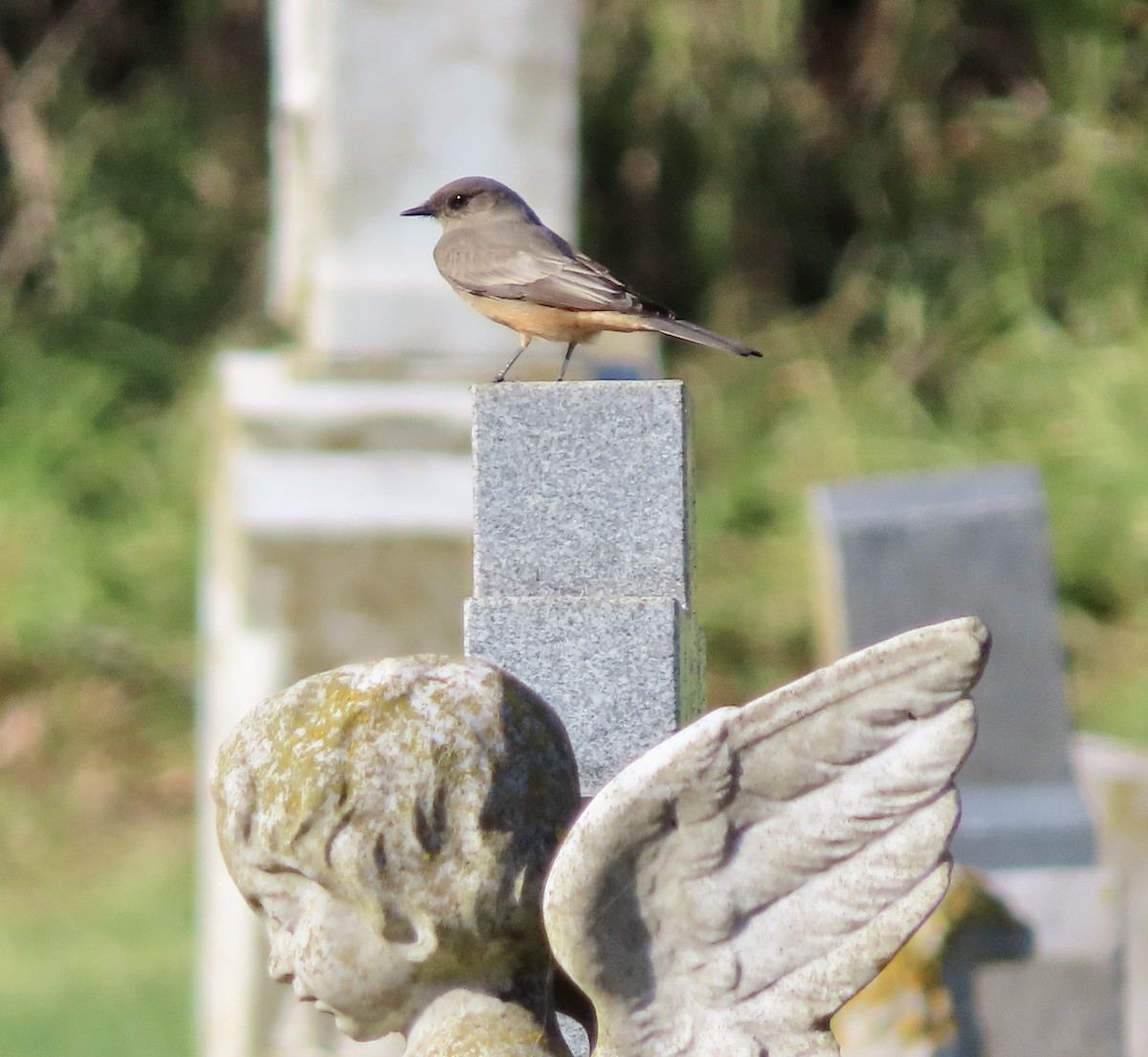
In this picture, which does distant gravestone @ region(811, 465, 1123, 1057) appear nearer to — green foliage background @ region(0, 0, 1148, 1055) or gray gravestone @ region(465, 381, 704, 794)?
gray gravestone @ region(465, 381, 704, 794)

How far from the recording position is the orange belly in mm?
4180

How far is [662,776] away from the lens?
7.80ft

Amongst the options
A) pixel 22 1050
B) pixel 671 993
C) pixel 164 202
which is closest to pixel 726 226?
pixel 164 202

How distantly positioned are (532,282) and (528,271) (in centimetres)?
4

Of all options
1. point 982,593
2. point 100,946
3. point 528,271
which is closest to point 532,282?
point 528,271

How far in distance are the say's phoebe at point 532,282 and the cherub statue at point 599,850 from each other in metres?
1.62

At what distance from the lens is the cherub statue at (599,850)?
2.37 metres

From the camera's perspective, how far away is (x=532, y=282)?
4215 millimetres

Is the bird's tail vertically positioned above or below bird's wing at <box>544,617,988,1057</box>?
above

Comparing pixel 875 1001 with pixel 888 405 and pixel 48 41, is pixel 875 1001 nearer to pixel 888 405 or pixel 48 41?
pixel 888 405

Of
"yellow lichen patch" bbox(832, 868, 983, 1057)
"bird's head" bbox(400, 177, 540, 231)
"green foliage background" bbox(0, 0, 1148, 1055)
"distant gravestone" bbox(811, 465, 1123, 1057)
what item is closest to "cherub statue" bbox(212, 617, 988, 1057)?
"bird's head" bbox(400, 177, 540, 231)

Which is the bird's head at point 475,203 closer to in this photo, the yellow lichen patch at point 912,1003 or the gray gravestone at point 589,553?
the gray gravestone at point 589,553

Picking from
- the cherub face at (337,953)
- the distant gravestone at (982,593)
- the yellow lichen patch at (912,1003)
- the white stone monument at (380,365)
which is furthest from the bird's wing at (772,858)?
the white stone monument at (380,365)

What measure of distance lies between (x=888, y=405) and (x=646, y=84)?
114 inches
